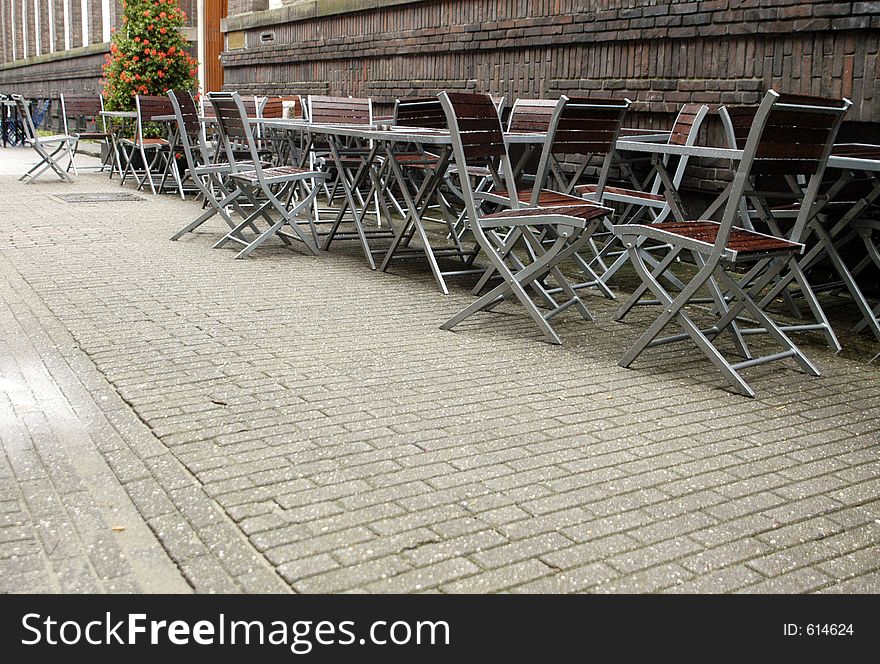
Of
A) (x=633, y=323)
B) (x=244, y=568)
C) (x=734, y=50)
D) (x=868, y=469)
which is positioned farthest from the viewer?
(x=734, y=50)

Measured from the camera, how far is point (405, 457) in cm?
346

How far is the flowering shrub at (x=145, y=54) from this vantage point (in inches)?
590

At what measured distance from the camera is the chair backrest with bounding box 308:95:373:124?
8883 mm

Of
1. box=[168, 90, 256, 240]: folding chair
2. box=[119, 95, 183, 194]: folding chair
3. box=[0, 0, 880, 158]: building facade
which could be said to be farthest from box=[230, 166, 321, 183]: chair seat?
box=[119, 95, 183, 194]: folding chair

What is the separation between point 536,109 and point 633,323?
2.64 m

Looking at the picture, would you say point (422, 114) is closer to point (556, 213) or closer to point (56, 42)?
point (556, 213)

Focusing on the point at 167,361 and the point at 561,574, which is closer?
the point at 561,574

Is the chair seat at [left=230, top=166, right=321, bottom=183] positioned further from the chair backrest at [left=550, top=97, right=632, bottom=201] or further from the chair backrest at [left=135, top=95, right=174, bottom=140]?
the chair backrest at [left=135, top=95, right=174, bottom=140]

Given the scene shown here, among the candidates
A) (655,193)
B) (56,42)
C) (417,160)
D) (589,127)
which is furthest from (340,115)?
(56,42)
